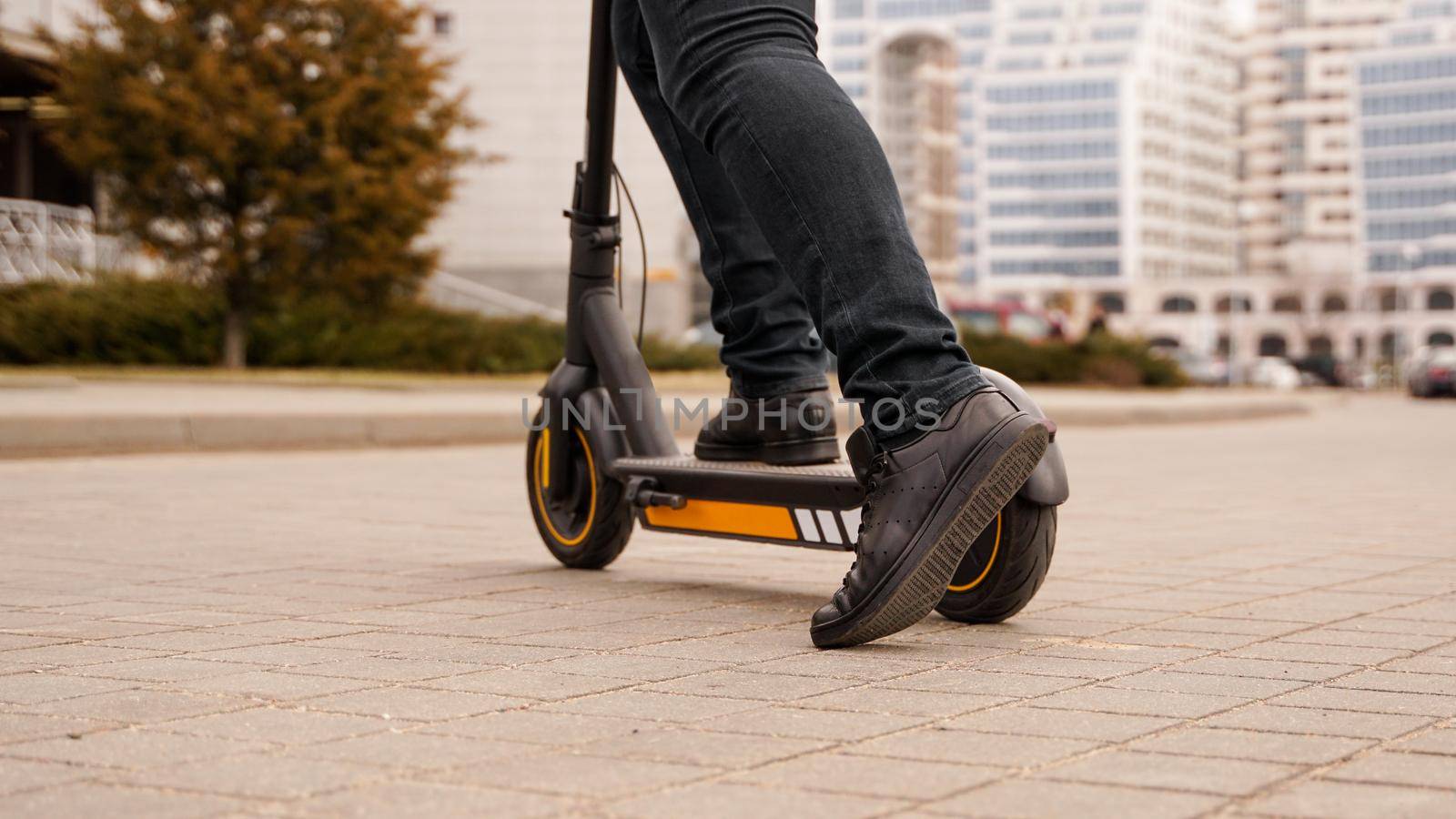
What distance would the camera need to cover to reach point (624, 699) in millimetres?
2684

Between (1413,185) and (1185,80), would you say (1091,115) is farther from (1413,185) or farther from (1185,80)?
(1413,185)

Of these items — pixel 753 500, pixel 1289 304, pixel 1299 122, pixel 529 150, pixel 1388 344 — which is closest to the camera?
pixel 753 500

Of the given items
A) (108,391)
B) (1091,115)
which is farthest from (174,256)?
(1091,115)

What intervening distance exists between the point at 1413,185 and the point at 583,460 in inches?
6360

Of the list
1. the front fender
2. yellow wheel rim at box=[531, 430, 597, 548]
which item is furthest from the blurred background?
the front fender

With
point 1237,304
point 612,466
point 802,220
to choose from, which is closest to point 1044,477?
point 802,220

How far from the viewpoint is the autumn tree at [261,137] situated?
63.1ft

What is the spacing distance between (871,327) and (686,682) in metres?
0.70

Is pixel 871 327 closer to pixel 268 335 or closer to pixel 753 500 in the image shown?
pixel 753 500

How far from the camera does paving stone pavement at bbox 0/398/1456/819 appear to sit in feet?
6.91

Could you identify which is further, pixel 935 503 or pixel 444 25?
pixel 444 25

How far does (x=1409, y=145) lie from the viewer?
153500 mm

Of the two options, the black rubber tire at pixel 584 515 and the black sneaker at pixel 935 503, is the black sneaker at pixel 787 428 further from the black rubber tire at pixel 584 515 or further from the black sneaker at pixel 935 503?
the black sneaker at pixel 935 503

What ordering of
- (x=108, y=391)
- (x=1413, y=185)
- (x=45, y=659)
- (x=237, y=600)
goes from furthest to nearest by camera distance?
(x=1413, y=185) < (x=108, y=391) < (x=237, y=600) < (x=45, y=659)
